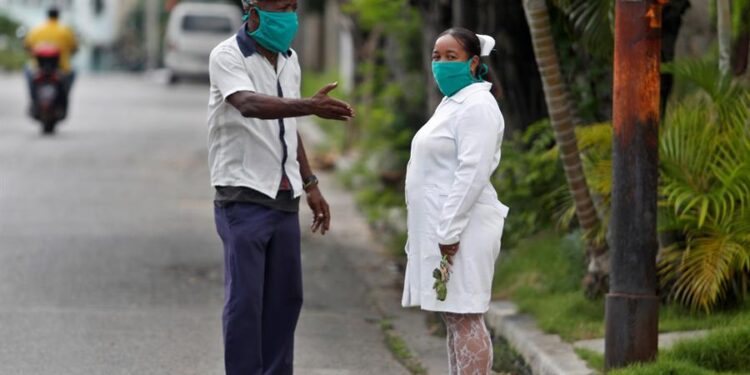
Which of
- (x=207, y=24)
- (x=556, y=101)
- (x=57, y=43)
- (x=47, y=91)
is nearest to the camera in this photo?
(x=556, y=101)

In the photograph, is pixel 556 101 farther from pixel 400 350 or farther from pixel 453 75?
pixel 453 75

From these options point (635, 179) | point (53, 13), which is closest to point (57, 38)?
point (53, 13)

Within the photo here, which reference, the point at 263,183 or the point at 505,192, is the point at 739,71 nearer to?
the point at 505,192

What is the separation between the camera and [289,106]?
603cm

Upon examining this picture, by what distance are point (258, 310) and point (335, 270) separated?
5.27 m

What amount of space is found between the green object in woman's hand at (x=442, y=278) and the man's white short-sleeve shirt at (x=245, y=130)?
2.55 ft

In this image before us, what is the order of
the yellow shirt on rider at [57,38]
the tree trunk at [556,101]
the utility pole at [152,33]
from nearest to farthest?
the tree trunk at [556,101]
the yellow shirt on rider at [57,38]
the utility pole at [152,33]

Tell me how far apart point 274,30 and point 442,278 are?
4.00 feet

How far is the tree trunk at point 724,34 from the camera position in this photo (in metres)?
8.45

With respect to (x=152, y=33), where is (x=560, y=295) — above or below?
below

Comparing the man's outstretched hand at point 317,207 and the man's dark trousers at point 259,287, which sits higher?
the man's outstretched hand at point 317,207

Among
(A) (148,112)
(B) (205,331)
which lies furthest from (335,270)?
(A) (148,112)

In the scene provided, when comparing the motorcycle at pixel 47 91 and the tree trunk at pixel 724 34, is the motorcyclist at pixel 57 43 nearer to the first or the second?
the motorcycle at pixel 47 91

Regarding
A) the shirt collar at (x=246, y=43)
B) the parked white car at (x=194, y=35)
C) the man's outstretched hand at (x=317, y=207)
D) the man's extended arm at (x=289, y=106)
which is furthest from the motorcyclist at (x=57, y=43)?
the man's extended arm at (x=289, y=106)
